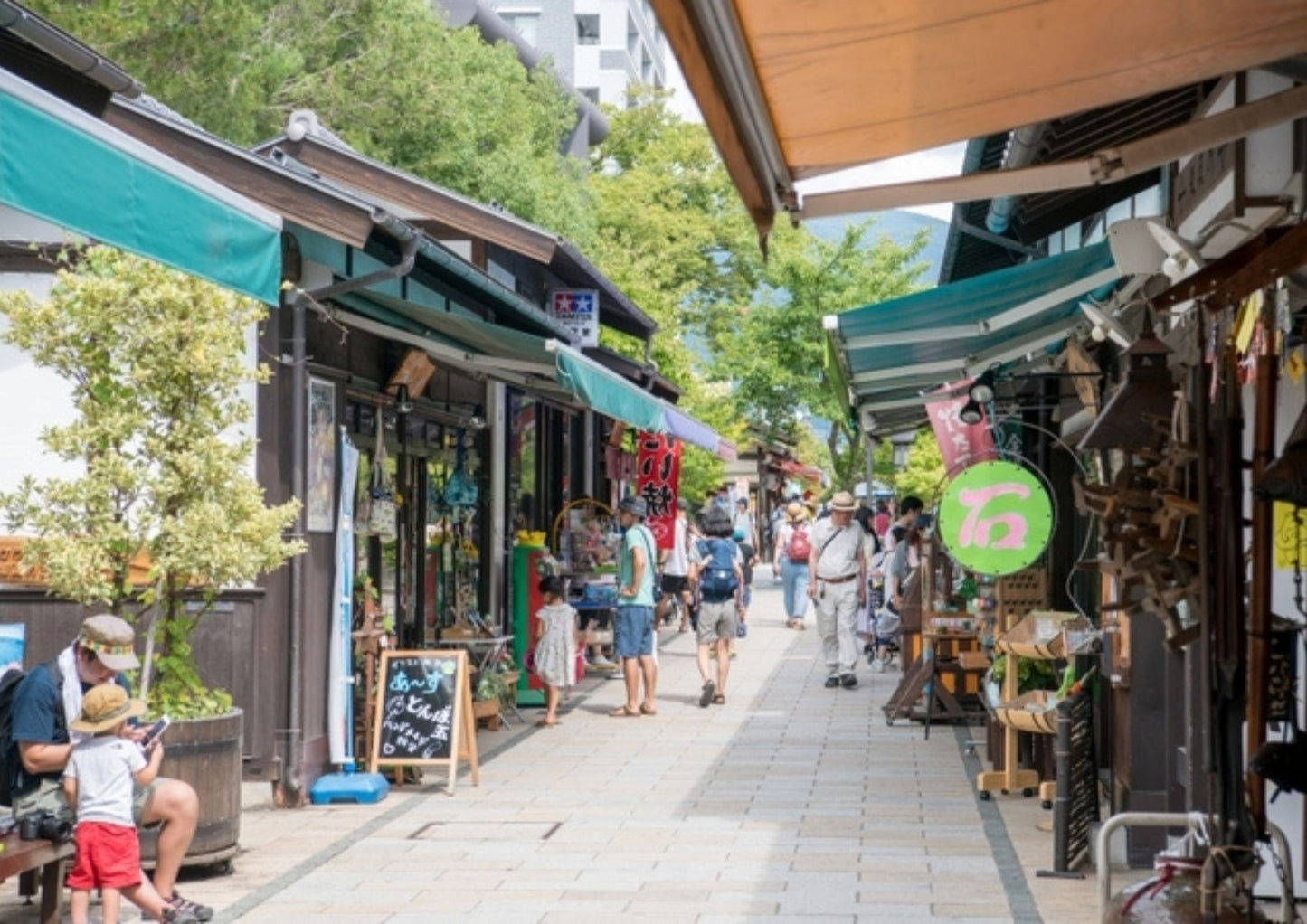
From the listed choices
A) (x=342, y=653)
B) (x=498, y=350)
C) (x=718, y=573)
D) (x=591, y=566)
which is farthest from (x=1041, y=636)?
(x=591, y=566)

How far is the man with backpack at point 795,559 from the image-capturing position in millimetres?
29047

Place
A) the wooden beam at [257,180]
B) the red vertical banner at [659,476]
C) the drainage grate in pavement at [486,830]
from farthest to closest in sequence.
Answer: the red vertical banner at [659,476], the wooden beam at [257,180], the drainage grate in pavement at [486,830]

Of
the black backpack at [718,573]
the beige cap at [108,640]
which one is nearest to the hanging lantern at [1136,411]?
the beige cap at [108,640]

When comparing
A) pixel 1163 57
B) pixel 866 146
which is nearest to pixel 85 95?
pixel 866 146

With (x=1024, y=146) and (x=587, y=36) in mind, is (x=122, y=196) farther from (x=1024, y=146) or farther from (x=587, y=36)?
(x=587, y=36)

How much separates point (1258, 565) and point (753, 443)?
51.7 meters

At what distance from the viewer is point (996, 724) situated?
557 inches

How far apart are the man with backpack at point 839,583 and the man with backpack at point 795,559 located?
227 inches

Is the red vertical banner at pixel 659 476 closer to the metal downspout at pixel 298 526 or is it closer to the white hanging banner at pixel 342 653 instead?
the white hanging banner at pixel 342 653

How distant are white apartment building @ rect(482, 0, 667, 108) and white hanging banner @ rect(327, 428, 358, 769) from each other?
216 feet

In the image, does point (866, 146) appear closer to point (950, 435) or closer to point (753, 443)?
point (950, 435)

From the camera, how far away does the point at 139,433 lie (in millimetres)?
10117

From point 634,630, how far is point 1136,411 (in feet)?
38.7

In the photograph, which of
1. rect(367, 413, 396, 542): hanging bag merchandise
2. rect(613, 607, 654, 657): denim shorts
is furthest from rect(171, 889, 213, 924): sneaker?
rect(613, 607, 654, 657): denim shorts
